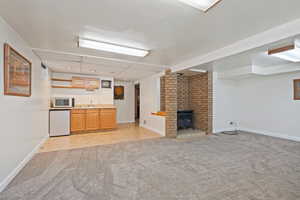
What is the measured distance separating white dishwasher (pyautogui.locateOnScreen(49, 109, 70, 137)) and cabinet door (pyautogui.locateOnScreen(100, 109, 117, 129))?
1134 millimetres

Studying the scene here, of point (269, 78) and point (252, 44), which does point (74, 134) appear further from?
point (269, 78)

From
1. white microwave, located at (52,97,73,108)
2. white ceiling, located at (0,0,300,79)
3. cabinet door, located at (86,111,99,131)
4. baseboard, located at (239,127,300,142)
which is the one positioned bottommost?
baseboard, located at (239,127,300,142)

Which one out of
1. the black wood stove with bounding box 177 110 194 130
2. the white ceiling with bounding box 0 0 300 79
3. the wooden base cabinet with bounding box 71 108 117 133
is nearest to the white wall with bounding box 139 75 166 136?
the black wood stove with bounding box 177 110 194 130

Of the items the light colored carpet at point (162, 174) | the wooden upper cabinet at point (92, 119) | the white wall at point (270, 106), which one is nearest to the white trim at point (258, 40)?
the light colored carpet at point (162, 174)

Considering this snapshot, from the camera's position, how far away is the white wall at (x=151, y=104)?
5031 millimetres

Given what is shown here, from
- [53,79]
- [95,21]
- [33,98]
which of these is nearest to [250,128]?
[95,21]

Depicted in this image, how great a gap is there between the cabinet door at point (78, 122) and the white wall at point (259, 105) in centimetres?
489

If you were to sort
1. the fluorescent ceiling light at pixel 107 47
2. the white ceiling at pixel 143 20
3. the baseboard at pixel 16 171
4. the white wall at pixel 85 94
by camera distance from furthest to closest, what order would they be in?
1. the white wall at pixel 85 94
2. the fluorescent ceiling light at pixel 107 47
3. the baseboard at pixel 16 171
4. the white ceiling at pixel 143 20

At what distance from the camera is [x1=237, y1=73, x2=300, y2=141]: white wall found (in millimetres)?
4250

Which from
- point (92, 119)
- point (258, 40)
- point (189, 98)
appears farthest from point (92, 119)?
point (258, 40)

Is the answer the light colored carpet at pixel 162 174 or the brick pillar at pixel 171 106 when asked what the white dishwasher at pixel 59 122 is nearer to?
the light colored carpet at pixel 162 174

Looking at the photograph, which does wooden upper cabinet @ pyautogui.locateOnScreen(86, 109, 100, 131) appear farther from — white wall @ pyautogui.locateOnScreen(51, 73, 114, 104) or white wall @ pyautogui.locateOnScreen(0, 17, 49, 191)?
white wall @ pyautogui.locateOnScreen(0, 17, 49, 191)

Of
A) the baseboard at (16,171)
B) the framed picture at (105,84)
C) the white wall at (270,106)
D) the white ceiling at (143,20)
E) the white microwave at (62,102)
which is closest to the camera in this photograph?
the white ceiling at (143,20)

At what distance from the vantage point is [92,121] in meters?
5.01
